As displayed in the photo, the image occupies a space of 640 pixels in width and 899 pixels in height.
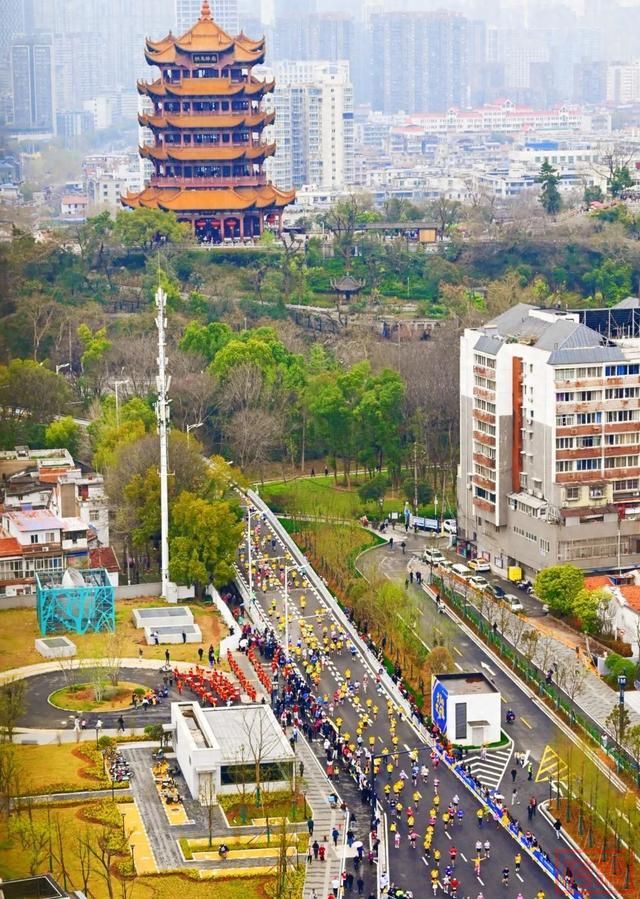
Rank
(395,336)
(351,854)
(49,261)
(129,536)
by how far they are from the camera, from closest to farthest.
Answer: (351,854), (129,536), (395,336), (49,261)

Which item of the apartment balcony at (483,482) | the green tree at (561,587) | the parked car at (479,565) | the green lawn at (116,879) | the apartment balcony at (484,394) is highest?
the apartment balcony at (484,394)

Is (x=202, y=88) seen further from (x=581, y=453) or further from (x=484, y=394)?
(x=581, y=453)

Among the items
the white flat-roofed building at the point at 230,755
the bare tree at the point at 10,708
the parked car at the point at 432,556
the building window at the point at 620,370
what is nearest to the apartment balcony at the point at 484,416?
the building window at the point at 620,370

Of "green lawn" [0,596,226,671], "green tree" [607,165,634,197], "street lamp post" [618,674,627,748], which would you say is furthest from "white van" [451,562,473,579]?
"green tree" [607,165,634,197]

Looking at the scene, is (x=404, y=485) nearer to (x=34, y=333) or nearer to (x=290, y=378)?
(x=290, y=378)

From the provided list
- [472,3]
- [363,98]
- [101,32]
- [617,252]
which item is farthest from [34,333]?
[472,3]

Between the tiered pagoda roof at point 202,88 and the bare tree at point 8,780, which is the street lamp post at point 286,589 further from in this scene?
the tiered pagoda roof at point 202,88
